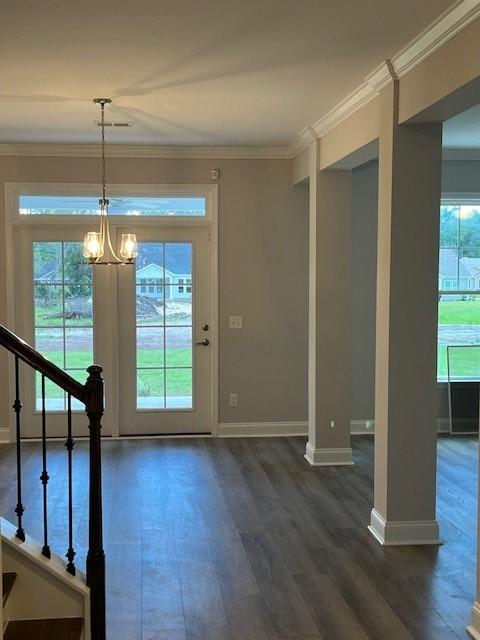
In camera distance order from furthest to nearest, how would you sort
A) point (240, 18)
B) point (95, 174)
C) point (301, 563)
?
1. point (95, 174)
2. point (301, 563)
3. point (240, 18)

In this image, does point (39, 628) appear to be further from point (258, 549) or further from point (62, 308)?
point (62, 308)

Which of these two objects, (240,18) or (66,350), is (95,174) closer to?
(66,350)

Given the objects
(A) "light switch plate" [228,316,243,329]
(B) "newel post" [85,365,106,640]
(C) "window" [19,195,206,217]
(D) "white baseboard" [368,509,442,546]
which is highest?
(C) "window" [19,195,206,217]

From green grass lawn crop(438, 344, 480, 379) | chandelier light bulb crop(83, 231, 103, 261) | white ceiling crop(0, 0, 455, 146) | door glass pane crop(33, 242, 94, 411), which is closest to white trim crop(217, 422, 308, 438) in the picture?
door glass pane crop(33, 242, 94, 411)

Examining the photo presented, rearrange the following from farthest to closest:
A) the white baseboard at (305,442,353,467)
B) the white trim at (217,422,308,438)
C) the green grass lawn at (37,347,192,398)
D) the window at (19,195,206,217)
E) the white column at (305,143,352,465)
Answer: the white trim at (217,422,308,438)
the green grass lawn at (37,347,192,398)
the window at (19,195,206,217)
the white baseboard at (305,442,353,467)
the white column at (305,143,352,465)

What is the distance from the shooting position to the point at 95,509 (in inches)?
118

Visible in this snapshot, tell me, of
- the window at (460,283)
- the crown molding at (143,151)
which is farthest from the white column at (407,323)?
the window at (460,283)

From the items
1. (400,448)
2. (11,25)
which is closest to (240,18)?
(11,25)

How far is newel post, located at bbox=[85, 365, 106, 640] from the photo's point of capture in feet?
9.62

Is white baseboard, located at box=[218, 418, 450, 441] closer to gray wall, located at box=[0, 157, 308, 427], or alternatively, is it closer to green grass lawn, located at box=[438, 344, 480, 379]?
gray wall, located at box=[0, 157, 308, 427]

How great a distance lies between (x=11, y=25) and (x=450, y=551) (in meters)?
3.54

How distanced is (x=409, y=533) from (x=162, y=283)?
3515 mm

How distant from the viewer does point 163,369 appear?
6.69m

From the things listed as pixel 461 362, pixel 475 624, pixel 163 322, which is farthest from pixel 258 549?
pixel 461 362
